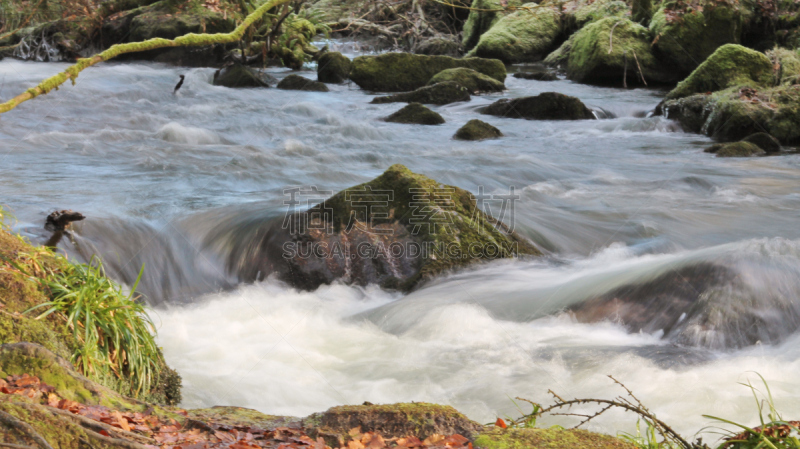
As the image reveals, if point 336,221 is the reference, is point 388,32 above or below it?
above

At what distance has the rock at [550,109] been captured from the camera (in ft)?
41.0

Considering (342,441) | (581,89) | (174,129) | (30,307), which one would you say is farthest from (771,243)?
(581,89)

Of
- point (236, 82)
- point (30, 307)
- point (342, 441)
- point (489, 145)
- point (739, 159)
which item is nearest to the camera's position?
point (342, 441)

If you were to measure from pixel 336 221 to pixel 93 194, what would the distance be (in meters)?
3.26

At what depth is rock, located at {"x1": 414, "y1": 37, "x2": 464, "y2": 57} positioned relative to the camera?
19859 mm

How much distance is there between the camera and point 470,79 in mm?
14625

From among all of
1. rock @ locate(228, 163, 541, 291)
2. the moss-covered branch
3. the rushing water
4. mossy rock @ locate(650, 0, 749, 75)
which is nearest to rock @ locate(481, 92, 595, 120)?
the rushing water

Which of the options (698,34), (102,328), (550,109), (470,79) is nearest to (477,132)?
(550,109)

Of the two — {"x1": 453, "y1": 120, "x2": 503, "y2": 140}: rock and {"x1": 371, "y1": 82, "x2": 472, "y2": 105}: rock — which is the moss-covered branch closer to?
{"x1": 453, "y1": 120, "x2": 503, "y2": 140}: rock

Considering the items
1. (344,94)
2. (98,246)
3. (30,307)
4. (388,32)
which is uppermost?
(388,32)

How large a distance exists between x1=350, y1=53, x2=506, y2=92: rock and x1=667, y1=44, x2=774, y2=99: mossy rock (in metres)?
5.67

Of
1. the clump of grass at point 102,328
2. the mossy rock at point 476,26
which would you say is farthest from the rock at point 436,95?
the clump of grass at point 102,328

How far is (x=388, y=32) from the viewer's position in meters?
20.4

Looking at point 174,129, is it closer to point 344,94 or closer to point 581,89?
point 344,94
